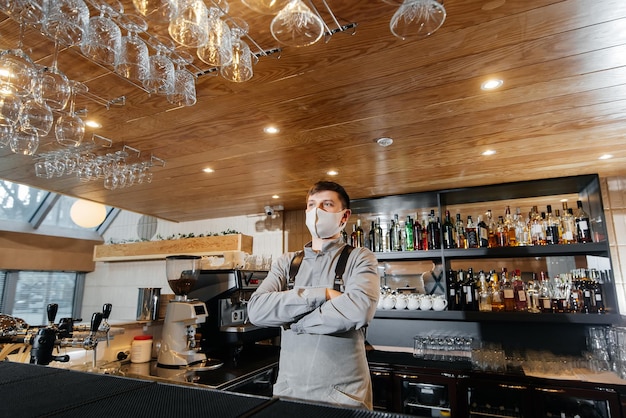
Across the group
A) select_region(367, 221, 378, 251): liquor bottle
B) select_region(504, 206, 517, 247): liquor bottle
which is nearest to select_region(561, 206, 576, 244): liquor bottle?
select_region(504, 206, 517, 247): liquor bottle

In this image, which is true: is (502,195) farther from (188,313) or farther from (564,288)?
(188,313)

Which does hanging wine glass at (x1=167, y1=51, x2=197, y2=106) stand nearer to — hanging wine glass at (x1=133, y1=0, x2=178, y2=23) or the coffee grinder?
hanging wine glass at (x1=133, y1=0, x2=178, y2=23)

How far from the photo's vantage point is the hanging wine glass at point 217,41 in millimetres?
1189

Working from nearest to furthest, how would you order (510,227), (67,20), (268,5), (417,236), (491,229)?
1. (268,5)
2. (67,20)
3. (510,227)
4. (491,229)
5. (417,236)

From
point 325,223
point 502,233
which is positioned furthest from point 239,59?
point 502,233

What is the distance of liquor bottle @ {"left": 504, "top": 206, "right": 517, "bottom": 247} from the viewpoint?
3328mm

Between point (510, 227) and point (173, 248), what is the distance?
404 centimetres

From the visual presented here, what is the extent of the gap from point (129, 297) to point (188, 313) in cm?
387

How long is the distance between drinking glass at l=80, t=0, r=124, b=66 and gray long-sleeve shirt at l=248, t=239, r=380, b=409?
1.06 metres

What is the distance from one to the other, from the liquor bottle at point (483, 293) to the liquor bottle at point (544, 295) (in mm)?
391

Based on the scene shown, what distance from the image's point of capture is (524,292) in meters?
3.16

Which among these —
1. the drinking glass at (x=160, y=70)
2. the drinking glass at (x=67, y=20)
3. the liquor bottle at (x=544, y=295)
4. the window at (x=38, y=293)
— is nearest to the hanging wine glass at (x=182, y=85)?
the drinking glass at (x=160, y=70)

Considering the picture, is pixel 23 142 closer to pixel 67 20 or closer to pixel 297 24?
pixel 67 20

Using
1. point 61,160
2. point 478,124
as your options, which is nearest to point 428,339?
point 478,124
